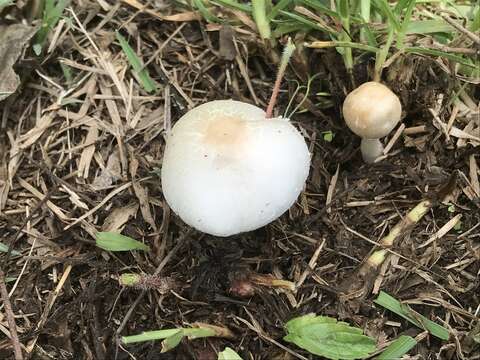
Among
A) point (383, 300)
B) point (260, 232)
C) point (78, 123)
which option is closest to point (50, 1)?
point (78, 123)

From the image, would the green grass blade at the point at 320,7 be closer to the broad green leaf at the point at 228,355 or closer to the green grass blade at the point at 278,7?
the green grass blade at the point at 278,7

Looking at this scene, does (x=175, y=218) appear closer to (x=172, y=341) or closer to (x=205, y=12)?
(x=172, y=341)

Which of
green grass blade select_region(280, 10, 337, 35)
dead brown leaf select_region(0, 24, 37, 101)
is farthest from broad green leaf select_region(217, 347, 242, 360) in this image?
dead brown leaf select_region(0, 24, 37, 101)

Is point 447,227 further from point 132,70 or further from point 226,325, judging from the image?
point 132,70

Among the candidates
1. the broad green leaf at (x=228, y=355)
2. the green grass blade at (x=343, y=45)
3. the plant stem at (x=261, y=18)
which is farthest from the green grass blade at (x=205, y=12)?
the broad green leaf at (x=228, y=355)

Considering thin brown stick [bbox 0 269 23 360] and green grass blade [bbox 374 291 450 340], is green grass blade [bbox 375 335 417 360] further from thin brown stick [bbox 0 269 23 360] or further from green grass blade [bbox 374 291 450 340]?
thin brown stick [bbox 0 269 23 360]
